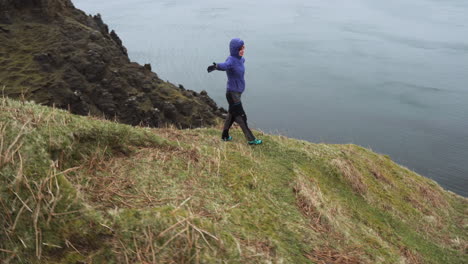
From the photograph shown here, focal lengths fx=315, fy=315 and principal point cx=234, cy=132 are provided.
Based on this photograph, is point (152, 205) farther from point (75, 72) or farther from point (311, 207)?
point (75, 72)

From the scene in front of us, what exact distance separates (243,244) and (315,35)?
19681 cm

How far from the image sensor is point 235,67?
10844 mm

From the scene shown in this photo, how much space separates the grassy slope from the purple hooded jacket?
11.4 feet

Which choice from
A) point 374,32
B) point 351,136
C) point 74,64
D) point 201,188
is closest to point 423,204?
point 201,188

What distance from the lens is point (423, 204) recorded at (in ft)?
46.3

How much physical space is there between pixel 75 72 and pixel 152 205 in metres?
53.2

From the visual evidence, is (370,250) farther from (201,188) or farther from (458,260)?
(458,260)

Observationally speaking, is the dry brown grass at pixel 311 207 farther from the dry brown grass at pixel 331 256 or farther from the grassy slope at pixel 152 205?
the dry brown grass at pixel 331 256

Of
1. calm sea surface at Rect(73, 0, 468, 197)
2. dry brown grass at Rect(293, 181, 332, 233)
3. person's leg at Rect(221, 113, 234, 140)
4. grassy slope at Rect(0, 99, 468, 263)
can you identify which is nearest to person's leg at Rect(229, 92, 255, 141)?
person's leg at Rect(221, 113, 234, 140)

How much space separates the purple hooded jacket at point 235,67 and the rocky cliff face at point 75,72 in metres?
39.2

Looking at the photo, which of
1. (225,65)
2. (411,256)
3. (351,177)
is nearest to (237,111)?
(225,65)

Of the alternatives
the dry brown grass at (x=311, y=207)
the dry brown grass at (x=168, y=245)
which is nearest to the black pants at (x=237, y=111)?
the dry brown grass at (x=311, y=207)

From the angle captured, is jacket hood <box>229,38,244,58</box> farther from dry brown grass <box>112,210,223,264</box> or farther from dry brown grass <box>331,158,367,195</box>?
dry brown grass <box>112,210,223,264</box>

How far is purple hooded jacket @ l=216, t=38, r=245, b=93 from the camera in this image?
35.2 feet
